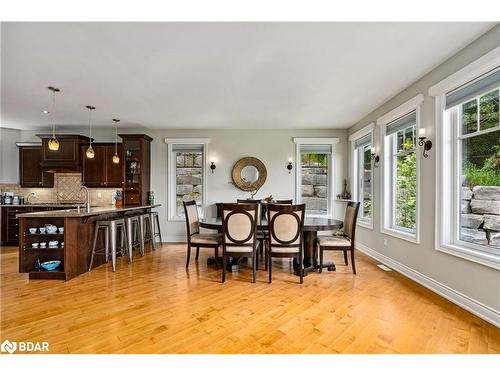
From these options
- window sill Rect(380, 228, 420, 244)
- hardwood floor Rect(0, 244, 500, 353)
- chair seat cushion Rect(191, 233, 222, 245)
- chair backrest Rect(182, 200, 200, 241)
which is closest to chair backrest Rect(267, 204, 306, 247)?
hardwood floor Rect(0, 244, 500, 353)

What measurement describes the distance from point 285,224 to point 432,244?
1.71 meters

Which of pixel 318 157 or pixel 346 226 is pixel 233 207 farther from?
pixel 318 157

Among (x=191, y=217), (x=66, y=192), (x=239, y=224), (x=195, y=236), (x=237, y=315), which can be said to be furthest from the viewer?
(x=66, y=192)

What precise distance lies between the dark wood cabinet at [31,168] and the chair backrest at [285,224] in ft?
18.0

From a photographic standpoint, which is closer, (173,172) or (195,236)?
(195,236)

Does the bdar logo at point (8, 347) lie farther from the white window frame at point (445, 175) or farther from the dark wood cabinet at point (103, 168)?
the dark wood cabinet at point (103, 168)

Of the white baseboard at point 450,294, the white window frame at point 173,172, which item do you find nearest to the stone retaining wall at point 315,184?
the white baseboard at point 450,294

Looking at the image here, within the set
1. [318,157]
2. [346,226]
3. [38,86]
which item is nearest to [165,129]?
[38,86]

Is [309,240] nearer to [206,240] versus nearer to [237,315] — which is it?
[206,240]

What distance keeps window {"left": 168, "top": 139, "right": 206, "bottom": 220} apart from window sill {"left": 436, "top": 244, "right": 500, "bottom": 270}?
4.65 metres

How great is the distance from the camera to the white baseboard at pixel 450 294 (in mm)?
2383

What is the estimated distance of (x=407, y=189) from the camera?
3924 millimetres

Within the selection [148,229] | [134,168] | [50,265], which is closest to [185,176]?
[134,168]
